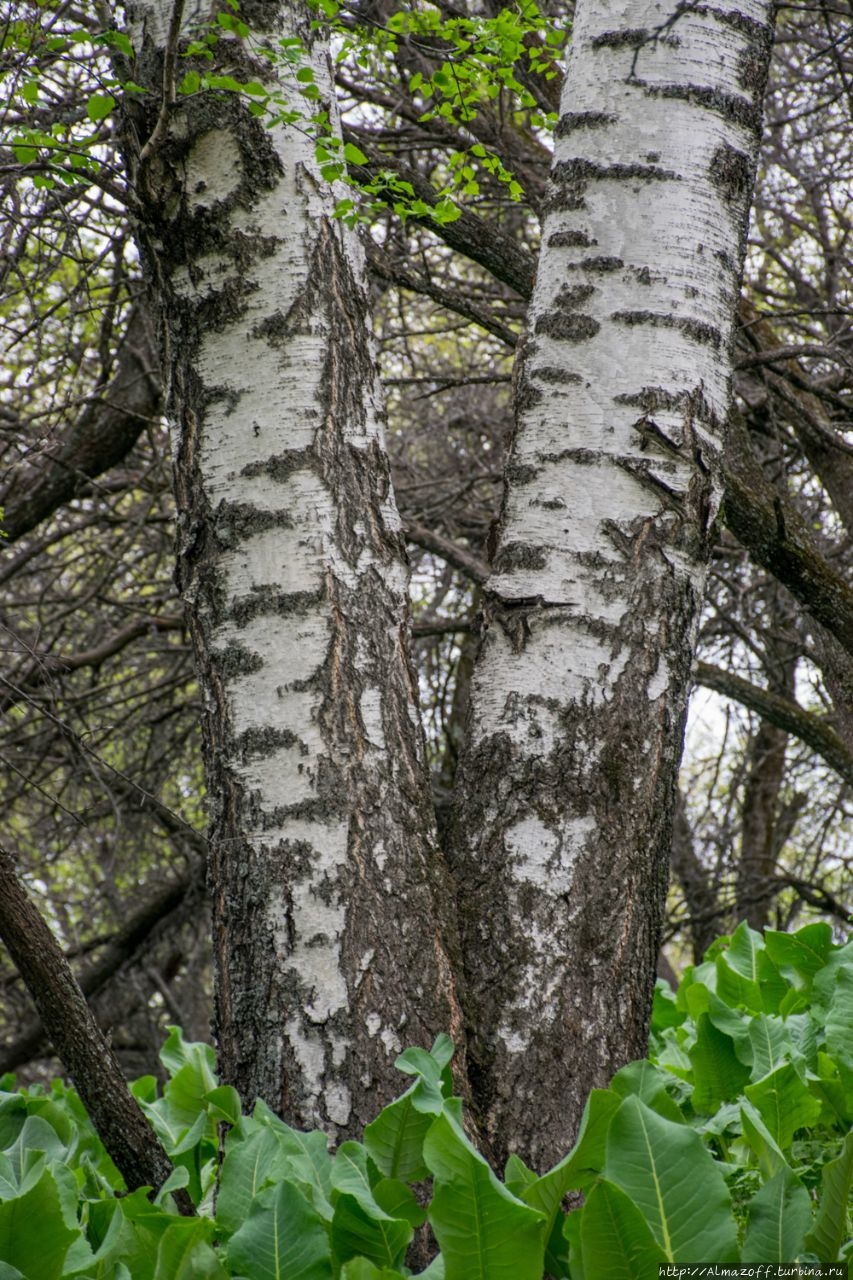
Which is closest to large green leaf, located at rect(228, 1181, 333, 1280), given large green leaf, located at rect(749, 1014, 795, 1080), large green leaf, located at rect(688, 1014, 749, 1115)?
large green leaf, located at rect(749, 1014, 795, 1080)

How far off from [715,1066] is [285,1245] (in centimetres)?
97

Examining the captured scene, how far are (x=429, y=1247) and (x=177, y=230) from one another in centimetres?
148

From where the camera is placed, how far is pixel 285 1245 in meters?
1.05

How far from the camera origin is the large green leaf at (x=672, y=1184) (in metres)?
1.05

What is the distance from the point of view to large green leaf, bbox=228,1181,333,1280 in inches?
41.3

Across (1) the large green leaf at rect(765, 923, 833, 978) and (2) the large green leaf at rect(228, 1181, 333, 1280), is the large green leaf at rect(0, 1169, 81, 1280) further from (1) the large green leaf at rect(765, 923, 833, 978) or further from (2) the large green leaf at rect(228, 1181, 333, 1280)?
(1) the large green leaf at rect(765, 923, 833, 978)

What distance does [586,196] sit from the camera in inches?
74.2

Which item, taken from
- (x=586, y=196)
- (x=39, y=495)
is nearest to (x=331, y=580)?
(x=586, y=196)

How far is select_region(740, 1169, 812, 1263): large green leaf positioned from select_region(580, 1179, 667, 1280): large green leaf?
4.0 inches

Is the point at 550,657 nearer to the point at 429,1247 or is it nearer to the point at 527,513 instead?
the point at 527,513

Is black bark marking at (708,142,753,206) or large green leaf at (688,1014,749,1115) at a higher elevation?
black bark marking at (708,142,753,206)

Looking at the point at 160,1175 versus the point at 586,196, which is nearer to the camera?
the point at 160,1175

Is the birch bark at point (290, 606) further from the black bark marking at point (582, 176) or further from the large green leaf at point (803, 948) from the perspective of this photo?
the large green leaf at point (803, 948)

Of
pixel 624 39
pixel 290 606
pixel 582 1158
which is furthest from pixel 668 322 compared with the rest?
pixel 582 1158
